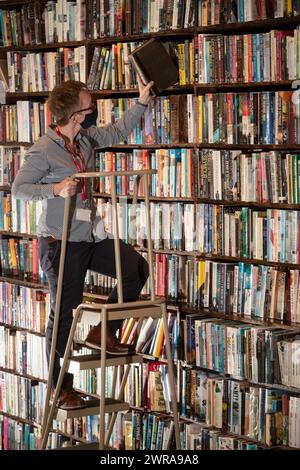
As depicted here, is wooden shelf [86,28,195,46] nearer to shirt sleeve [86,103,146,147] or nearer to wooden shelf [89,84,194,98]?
wooden shelf [89,84,194,98]

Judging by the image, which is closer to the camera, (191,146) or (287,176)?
(287,176)

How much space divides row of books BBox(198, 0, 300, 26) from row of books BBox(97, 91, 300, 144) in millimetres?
329

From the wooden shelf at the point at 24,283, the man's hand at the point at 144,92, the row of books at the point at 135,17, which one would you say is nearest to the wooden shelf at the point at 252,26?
the row of books at the point at 135,17

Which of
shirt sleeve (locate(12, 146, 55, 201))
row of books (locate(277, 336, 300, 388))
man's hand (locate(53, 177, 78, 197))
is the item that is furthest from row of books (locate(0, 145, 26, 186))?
row of books (locate(277, 336, 300, 388))

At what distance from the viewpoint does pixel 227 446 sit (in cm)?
463

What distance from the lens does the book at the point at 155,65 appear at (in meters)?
4.61

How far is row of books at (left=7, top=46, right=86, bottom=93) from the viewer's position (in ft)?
17.3

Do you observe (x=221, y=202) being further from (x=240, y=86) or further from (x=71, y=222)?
(x=71, y=222)

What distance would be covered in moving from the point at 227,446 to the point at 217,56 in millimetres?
1773

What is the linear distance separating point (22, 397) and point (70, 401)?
1562mm

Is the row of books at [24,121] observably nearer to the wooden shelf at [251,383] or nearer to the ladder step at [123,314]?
the wooden shelf at [251,383]
